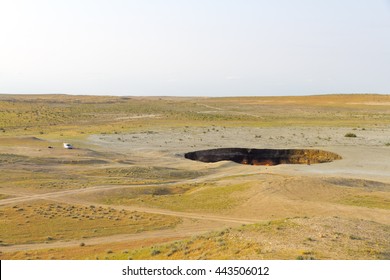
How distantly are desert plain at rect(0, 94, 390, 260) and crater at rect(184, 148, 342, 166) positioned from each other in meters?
1.57

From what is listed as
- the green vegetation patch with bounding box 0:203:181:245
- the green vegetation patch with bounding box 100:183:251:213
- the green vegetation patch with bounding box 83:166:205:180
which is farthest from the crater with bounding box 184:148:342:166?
the green vegetation patch with bounding box 0:203:181:245

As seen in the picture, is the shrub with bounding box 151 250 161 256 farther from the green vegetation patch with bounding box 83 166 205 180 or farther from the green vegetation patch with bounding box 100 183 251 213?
the green vegetation patch with bounding box 83 166 205 180

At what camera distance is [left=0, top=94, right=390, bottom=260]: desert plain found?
52.7 ft

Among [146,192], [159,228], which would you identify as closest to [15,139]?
[146,192]

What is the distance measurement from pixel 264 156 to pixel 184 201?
21256 mm

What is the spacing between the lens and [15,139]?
174 ft

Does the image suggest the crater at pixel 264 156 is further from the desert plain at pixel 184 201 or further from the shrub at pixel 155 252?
the shrub at pixel 155 252

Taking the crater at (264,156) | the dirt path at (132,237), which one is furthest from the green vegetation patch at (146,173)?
the dirt path at (132,237)

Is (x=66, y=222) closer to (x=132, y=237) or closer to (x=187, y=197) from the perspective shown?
(x=132, y=237)

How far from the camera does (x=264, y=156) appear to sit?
49.2 m

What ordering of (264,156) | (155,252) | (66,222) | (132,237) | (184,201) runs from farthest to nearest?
(264,156), (184,201), (66,222), (132,237), (155,252)

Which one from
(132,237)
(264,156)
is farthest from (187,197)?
(264,156)

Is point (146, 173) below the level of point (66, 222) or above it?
above

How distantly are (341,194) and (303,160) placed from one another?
61.0 feet
